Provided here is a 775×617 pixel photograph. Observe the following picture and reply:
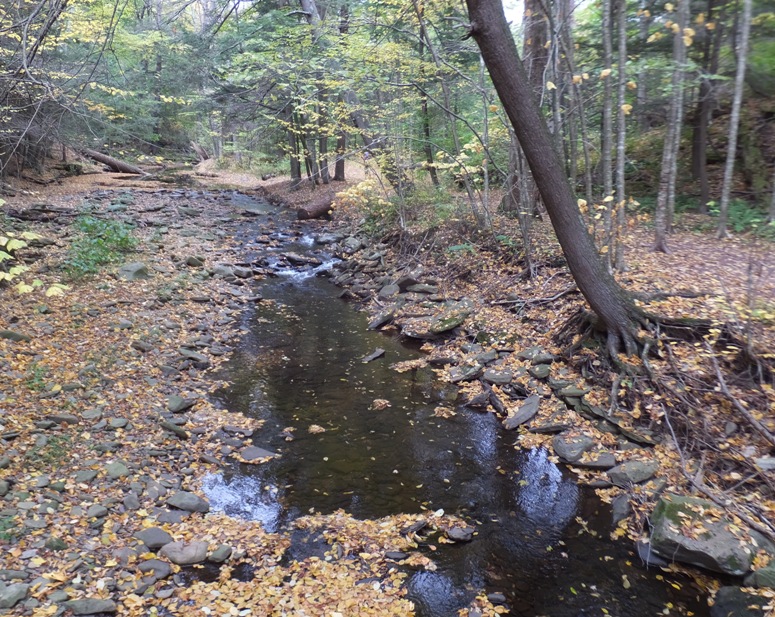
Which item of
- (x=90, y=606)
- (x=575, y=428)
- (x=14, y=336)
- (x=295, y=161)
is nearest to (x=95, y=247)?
(x=14, y=336)

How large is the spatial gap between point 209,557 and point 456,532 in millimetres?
2328

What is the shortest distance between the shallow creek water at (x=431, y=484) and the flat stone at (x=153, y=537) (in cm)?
68

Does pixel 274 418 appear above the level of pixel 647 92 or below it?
below

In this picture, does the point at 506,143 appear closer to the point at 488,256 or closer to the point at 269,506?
the point at 488,256

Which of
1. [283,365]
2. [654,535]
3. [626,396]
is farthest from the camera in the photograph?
[283,365]

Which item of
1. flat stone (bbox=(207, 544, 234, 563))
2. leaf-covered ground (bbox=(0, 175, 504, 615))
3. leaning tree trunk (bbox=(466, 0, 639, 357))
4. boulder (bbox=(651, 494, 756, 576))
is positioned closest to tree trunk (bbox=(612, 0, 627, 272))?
leaning tree trunk (bbox=(466, 0, 639, 357))

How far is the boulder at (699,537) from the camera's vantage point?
4.50 m

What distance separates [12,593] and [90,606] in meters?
0.52

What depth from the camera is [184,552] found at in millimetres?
4445

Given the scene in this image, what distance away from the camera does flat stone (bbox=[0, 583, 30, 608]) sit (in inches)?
138

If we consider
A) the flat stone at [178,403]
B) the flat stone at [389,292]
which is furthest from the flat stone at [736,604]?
the flat stone at [389,292]

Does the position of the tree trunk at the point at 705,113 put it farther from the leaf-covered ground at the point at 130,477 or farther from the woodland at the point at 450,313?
the leaf-covered ground at the point at 130,477

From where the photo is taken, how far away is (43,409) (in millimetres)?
5832

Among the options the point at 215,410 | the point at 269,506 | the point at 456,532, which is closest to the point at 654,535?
the point at 456,532
